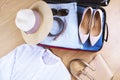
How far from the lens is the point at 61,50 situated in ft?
2.85

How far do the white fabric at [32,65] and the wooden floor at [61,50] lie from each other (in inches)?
1.0

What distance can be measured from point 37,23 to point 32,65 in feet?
0.49

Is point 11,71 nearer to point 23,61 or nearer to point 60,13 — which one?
point 23,61

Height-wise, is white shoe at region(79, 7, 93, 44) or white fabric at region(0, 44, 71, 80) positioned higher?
white shoe at region(79, 7, 93, 44)

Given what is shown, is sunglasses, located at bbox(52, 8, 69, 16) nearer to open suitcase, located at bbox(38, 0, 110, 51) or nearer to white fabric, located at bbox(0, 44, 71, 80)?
open suitcase, located at bbox(38, 0, 110, 51)

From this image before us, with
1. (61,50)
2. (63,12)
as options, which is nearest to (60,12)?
(63,12)

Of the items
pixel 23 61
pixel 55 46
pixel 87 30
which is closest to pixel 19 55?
pixel 23 61

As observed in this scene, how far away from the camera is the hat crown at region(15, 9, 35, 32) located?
77cm

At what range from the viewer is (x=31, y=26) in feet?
2.59

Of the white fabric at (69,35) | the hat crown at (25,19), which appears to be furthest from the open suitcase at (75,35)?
the hat crown at (25,19)

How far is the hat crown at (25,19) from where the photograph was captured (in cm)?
77

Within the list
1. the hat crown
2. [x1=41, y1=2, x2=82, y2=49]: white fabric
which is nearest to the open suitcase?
[x1=41, y1=2, x2=82, y2=49]: white fabric

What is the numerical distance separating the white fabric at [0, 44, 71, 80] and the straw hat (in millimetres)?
46

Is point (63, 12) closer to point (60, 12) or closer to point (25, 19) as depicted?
point (60, 12)
